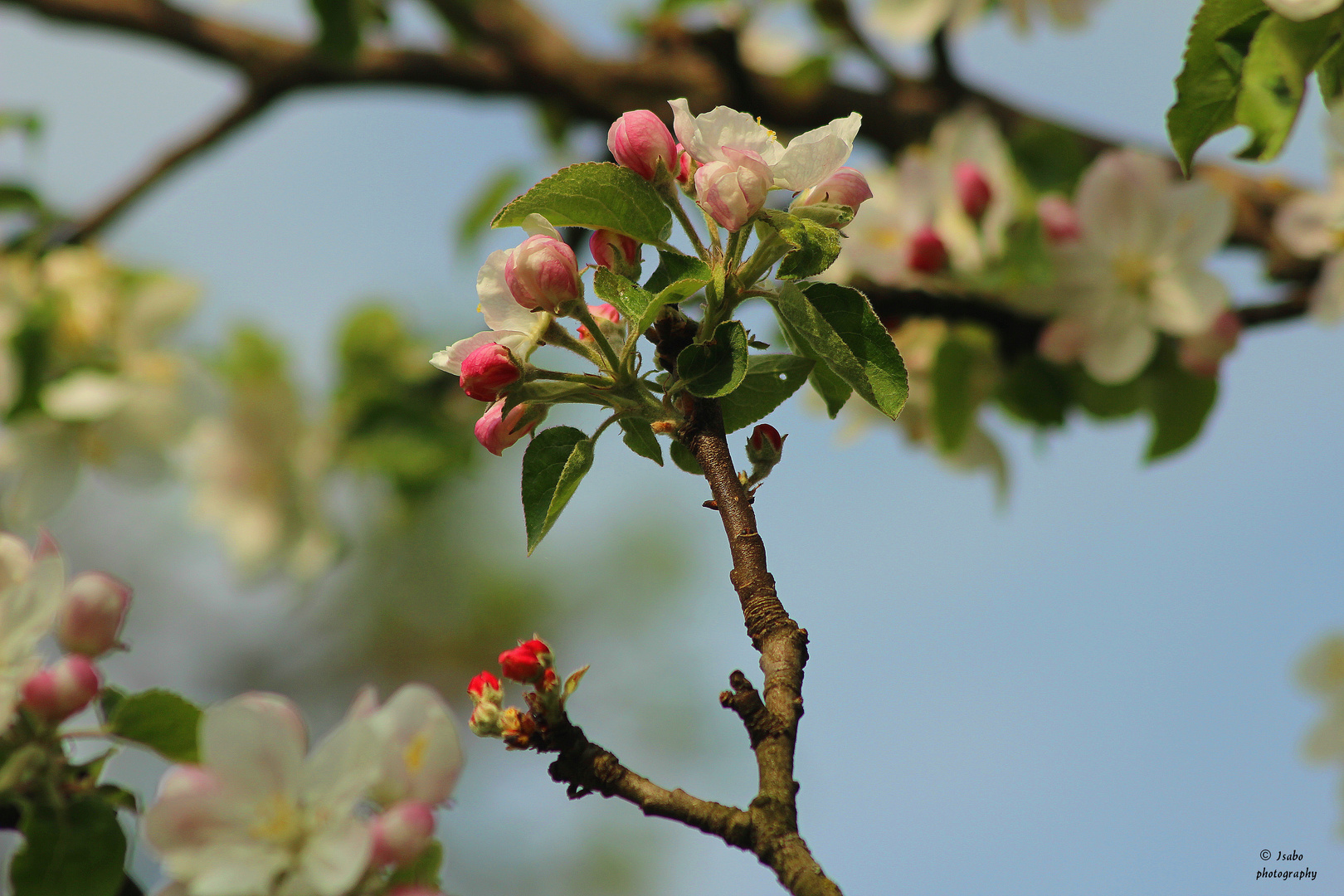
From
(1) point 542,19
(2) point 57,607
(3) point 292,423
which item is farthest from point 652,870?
(2) point 57,607

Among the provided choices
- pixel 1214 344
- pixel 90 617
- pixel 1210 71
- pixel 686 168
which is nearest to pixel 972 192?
pixel 1214 344

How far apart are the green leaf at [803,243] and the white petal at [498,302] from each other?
0.51ft

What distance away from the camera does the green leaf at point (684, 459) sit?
689mm

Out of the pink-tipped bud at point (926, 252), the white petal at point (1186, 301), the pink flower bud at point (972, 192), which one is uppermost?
the pink flower bud at point (972, 192)

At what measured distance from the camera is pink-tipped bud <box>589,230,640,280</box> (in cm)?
70

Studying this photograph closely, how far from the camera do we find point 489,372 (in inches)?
25.4

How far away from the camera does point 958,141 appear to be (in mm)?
1852

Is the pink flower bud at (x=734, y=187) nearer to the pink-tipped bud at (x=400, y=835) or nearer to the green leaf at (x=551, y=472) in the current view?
the green leaf at (x=551, y=472)

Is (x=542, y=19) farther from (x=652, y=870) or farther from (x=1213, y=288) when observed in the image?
(x=652, y=870)

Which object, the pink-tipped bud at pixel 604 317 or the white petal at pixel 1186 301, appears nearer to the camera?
the pink-tipped bud at pixel 604 317

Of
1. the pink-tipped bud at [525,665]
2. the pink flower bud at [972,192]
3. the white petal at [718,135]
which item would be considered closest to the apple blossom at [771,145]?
the white petal at [718,135]

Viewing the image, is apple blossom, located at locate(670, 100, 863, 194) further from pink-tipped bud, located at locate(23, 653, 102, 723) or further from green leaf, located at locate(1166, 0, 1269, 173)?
pink-tipped bud, located at locate(23, 653, 102, 723)

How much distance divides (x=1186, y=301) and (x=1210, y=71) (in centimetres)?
80

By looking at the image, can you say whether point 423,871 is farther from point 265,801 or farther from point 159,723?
point 159,723
